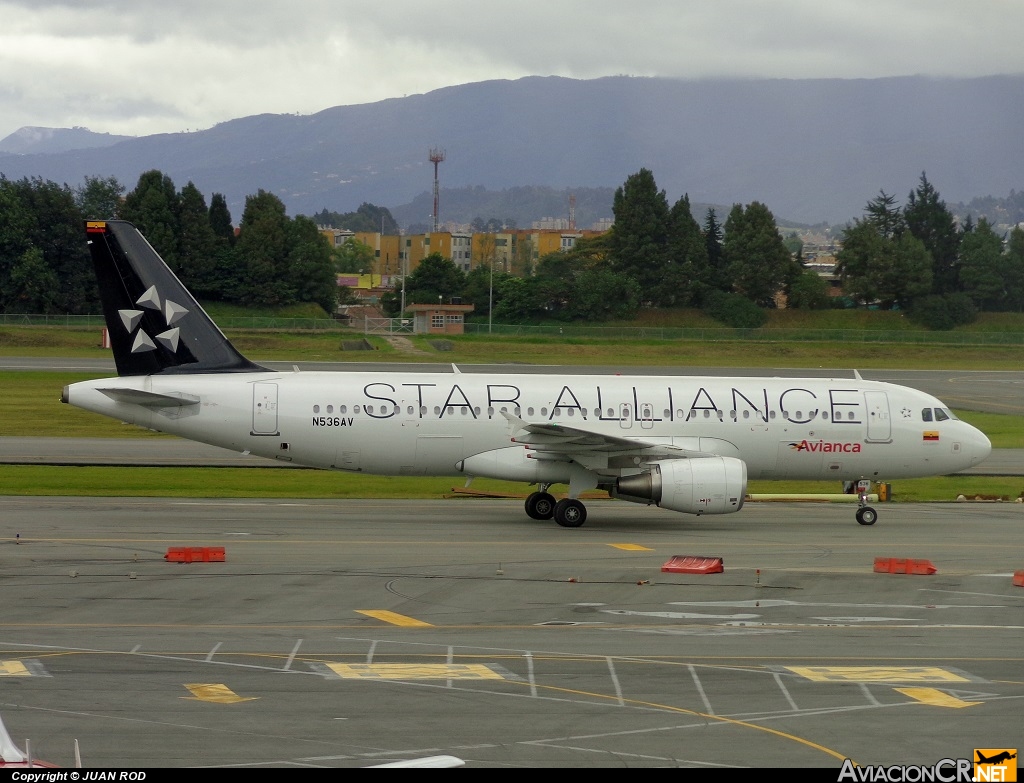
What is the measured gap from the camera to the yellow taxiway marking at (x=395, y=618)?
63.1ft

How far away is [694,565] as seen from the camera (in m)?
24.5

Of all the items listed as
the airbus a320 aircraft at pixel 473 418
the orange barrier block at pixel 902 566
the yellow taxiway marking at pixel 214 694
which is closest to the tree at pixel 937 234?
the airbus a320 aircraft at pixel 473 418

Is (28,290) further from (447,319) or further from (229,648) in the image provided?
(229,648)

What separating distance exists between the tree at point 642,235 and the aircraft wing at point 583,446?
95090 millimetres

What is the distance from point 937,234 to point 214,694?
140 meters

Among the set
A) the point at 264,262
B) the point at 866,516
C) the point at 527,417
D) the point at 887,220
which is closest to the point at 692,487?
the point at 527,417

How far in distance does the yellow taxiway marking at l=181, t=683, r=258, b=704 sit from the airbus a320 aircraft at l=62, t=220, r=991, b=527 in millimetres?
14793

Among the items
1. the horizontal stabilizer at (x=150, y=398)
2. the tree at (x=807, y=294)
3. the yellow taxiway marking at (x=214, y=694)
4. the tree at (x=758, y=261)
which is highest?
the tree at (x=758, y=261)

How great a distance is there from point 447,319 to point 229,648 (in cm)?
9720

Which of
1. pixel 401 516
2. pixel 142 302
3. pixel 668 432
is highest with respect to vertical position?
pixel 142 302

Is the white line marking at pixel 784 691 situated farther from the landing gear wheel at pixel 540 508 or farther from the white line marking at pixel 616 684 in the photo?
the landing gear wheel at pixel 540 508

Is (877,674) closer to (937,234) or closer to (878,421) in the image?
(878,421)

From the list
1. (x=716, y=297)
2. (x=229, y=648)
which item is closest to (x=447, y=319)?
(x=716, y=297)

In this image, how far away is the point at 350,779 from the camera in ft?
38.4
